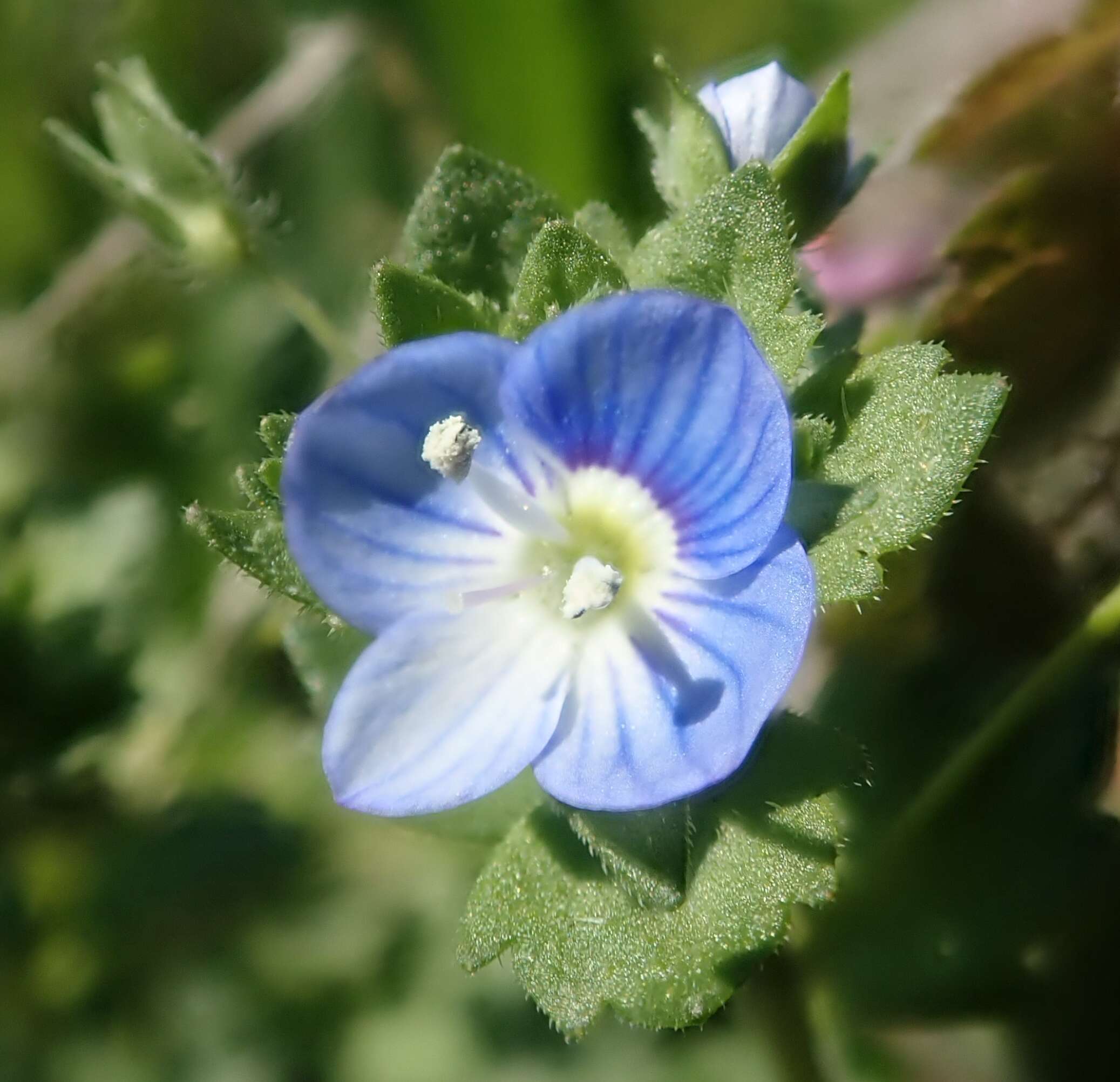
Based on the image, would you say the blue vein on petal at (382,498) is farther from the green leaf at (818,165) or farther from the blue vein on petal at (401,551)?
the green leaf at (818,165)

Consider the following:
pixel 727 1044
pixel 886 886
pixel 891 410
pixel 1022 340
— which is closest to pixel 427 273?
pixel 891 410

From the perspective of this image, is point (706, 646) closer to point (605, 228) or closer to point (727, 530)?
point (727, 530)

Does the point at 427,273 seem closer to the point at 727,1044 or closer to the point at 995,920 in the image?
the point at 995,920

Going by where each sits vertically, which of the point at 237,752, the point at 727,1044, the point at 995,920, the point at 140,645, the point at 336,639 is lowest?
the point at 727,1044

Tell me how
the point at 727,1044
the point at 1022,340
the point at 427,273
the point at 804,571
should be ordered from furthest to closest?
the point at 727,1044
the point at 1022,340
the point at 427,273
the point at 804,571

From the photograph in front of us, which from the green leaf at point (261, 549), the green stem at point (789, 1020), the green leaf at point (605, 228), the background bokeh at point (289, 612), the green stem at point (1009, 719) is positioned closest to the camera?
the green leaf at point (261, 549)

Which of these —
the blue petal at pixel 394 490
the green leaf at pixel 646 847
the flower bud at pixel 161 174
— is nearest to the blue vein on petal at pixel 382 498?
the blue petal at pixel 394 490
